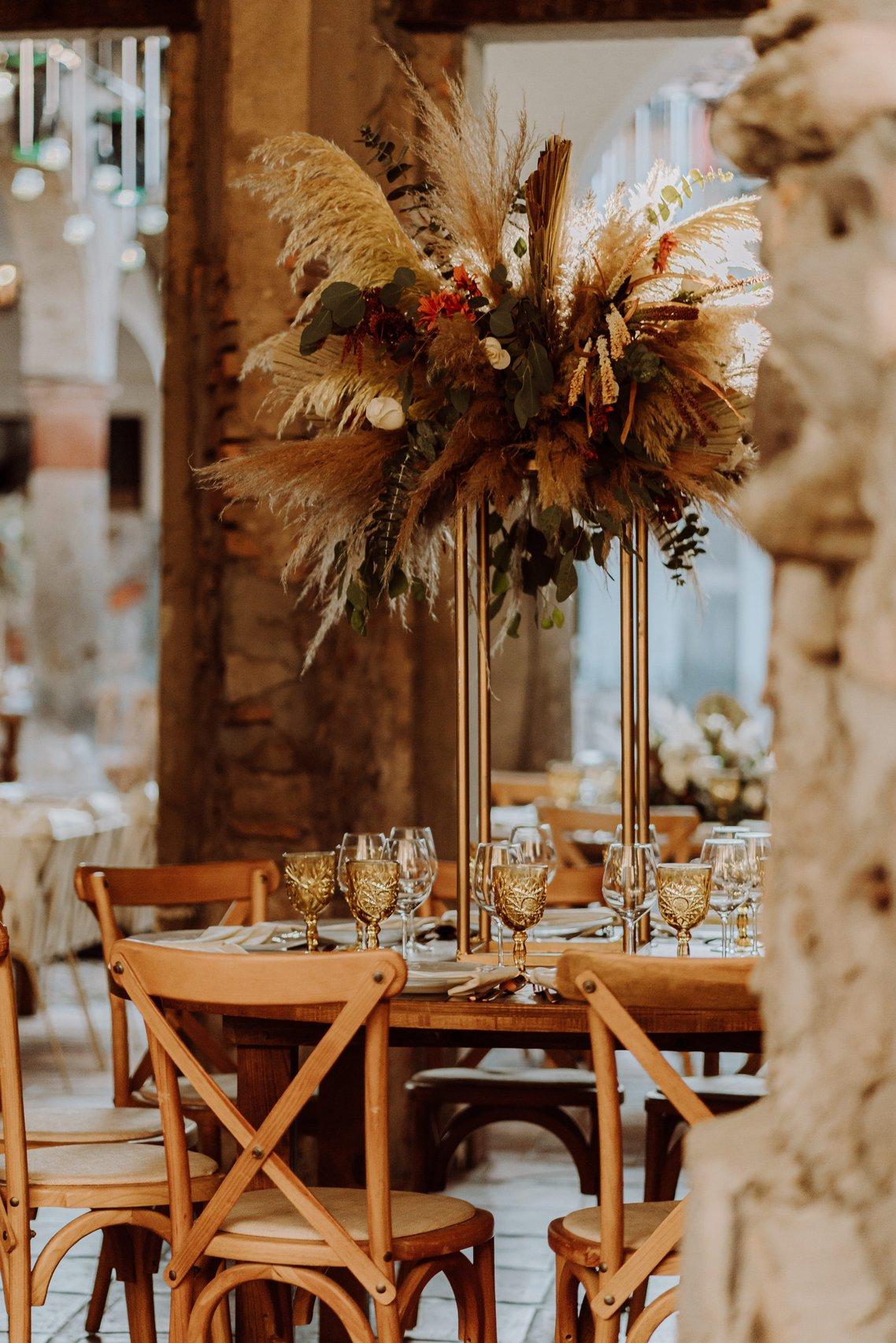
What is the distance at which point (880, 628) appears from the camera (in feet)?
4.26

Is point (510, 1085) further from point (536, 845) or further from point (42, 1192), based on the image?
point (42, 1192)

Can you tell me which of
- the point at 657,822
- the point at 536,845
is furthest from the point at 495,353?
the point at 657,822

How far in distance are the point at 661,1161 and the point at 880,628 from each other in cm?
240

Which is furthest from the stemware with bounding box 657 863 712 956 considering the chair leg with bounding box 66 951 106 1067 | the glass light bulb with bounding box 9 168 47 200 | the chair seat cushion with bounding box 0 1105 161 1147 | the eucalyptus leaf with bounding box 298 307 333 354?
the glass light bulb with bounding box 9 168 47 200

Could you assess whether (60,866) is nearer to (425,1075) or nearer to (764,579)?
(425,1075)

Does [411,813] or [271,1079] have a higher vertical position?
[411,813]

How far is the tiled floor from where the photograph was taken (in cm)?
359

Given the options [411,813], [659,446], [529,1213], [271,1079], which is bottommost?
[529,1213]

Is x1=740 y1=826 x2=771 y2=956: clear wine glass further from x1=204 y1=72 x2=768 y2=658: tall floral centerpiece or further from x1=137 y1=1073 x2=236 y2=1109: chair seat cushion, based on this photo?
x1=137 y1=1073 x2=236 y2=1109: chair seat cushion

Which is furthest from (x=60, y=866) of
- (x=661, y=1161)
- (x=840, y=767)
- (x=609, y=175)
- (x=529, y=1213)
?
(x=609, y=175)

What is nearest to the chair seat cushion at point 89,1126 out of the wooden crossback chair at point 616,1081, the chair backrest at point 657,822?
the wooden crossback chair at point 616,1081

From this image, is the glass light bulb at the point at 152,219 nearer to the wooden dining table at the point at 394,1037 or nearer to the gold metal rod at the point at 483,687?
the gold metal rod at the point at 483,687

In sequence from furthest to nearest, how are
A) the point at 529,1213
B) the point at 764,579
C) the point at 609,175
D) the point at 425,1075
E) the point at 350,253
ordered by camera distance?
the point at 764,579 < the point at 609,175 < the point at 529,1213 < the point at 425,1075 < the point at 350,253

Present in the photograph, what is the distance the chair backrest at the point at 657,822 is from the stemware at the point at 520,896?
2.26 metres
